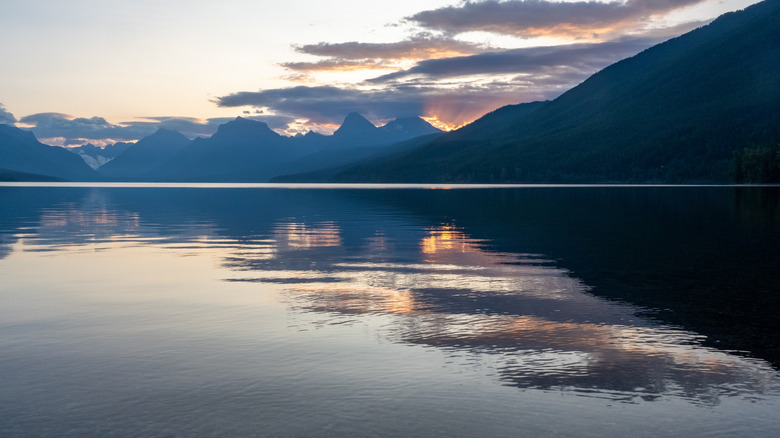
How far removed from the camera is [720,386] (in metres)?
13.3

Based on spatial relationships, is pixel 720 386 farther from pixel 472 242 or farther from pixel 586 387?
pixel 472 242

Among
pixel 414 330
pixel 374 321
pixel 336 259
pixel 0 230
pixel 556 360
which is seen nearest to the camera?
pixel 556 360

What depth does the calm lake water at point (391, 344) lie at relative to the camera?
11.5m

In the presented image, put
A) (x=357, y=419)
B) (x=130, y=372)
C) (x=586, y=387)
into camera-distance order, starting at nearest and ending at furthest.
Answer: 1. (x=357, y=419)
2. (x=586, y=387)
3. (x=130, y=372)

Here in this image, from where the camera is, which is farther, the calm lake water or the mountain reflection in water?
the mountain reflection in water

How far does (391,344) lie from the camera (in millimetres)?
16328

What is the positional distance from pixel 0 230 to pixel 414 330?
4700cm

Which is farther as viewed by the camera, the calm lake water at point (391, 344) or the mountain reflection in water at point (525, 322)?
the mountain reflection in water at point (525, 322)

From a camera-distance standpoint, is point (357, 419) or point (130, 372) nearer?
point (357, 419)

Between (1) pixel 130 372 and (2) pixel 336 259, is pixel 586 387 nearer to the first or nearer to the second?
(1) pixel 130 372

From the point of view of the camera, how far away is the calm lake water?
1154cm

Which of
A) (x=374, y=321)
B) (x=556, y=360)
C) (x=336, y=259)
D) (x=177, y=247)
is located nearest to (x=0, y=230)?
(x=177, y=247)

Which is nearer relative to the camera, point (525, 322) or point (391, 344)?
point (391, 344)

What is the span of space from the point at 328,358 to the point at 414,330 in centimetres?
340
